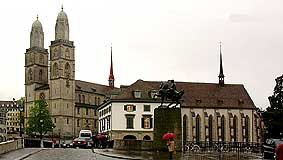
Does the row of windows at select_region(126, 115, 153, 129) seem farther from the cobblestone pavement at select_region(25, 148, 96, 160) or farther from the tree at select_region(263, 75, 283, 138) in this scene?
the cobblestone pavement at select_region(25, 148, 96, 160)

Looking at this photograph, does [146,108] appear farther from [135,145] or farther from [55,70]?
[55,70]

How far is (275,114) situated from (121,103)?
89.5ft

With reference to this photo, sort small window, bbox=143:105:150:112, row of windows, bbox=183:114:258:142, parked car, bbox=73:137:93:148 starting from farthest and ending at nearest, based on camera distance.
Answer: row of windows, bbox=183:114:258:142 < small window, bbox=143:105:150:112 < parked car, bbox=73:137:93:148

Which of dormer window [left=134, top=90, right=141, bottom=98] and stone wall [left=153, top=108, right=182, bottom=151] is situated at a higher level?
dormer window [left=134, top=90, right=141, bottom=98]

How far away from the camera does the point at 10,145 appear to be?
43.2 meters

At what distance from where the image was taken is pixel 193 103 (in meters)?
113

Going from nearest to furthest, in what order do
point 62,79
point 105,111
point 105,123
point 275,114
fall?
1. point 275,114
2. point 105,123
3. point 105,111
4. point 62,79

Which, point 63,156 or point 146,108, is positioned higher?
point 146,108

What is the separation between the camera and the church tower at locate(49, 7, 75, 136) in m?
150

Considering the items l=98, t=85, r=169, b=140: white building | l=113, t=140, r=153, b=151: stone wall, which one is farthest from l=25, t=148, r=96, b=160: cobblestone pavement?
l=98, t=85, r=169, b=140: white building

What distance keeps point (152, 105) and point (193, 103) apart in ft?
46.2

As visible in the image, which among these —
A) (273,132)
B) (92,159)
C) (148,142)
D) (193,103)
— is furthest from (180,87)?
(92,159)

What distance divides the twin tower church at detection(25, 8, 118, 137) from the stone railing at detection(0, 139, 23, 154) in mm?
98879

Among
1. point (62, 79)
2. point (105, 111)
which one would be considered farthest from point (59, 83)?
point (105, 111)
